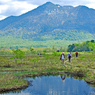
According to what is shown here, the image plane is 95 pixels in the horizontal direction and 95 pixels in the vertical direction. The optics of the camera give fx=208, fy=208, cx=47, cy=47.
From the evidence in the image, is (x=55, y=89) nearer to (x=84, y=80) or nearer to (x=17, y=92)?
(x=17, y=92)

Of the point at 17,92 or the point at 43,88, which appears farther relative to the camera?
the point at 43,88

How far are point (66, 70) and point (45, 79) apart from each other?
6.52 meters

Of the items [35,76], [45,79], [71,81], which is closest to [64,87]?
[71,81]

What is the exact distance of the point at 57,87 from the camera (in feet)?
75.4

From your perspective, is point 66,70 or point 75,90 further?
point 66,70

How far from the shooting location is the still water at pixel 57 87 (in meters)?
20.8

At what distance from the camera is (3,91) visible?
68.7 feet

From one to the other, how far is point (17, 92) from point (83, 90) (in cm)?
685

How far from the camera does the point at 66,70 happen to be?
108ft

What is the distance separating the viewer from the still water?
2083 centimetres

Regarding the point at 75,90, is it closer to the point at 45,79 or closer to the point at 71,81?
the point at 71,81

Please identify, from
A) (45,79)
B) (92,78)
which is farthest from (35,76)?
(92,78)

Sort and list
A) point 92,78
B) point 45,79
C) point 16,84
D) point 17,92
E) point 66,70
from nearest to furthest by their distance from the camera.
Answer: point 17,92 → point 16,84 → point 92,78 → point 45,79 → point 66,70

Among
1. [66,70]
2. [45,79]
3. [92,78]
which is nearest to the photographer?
[92,78]
